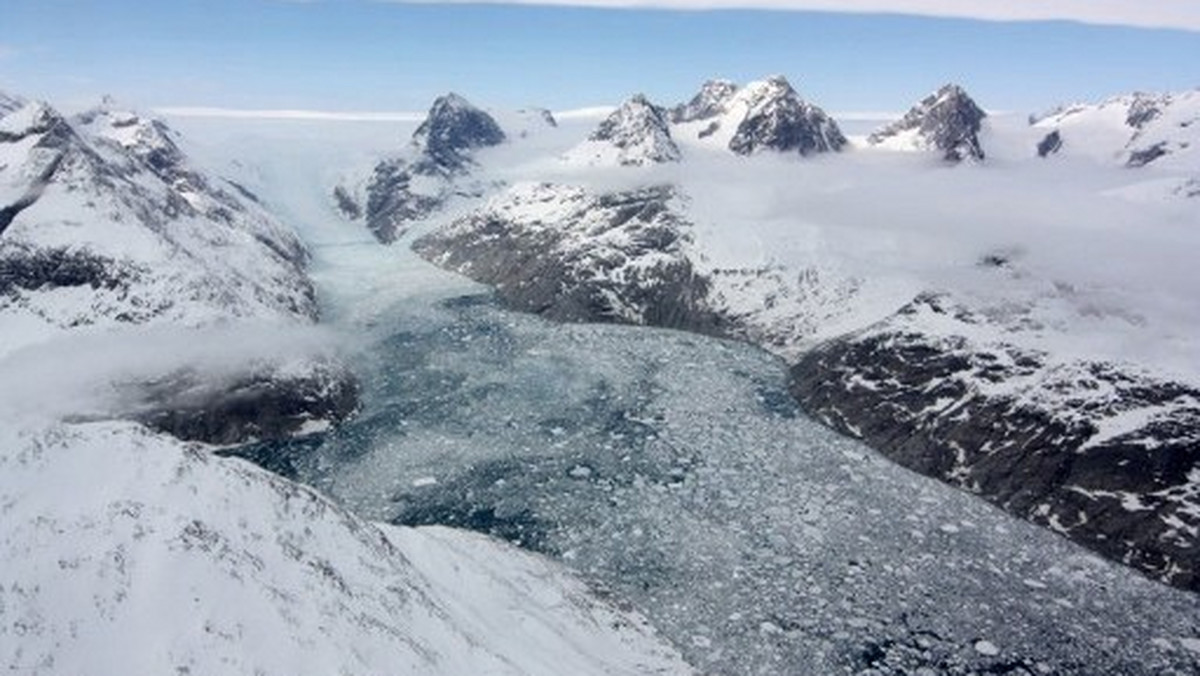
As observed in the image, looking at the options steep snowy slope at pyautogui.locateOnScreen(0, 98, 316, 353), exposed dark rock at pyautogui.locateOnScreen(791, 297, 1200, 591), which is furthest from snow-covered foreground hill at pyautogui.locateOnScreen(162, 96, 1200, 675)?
steep snowy slope at pyautogui.locateOnScreen(0, 98, 316, 353)

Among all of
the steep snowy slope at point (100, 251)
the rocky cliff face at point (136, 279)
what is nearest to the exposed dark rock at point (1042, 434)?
the rocky cliff face at point (136, 279)

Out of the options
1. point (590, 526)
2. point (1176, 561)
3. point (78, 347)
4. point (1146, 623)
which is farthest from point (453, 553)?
point (78, 347)

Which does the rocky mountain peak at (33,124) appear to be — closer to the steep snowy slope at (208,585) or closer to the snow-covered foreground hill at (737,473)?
the snow-covered foreground hill at (737,473)

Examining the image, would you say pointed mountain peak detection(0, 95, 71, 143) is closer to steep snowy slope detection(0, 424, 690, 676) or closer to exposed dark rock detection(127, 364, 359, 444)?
exposed dark rock detection(127, 364, 359, 444)

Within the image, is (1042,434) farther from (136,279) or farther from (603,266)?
(136,279)

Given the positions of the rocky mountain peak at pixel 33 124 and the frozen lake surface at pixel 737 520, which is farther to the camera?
the rocky mountain peak at pixel 33 124

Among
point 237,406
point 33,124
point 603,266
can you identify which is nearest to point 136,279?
point 237,406
